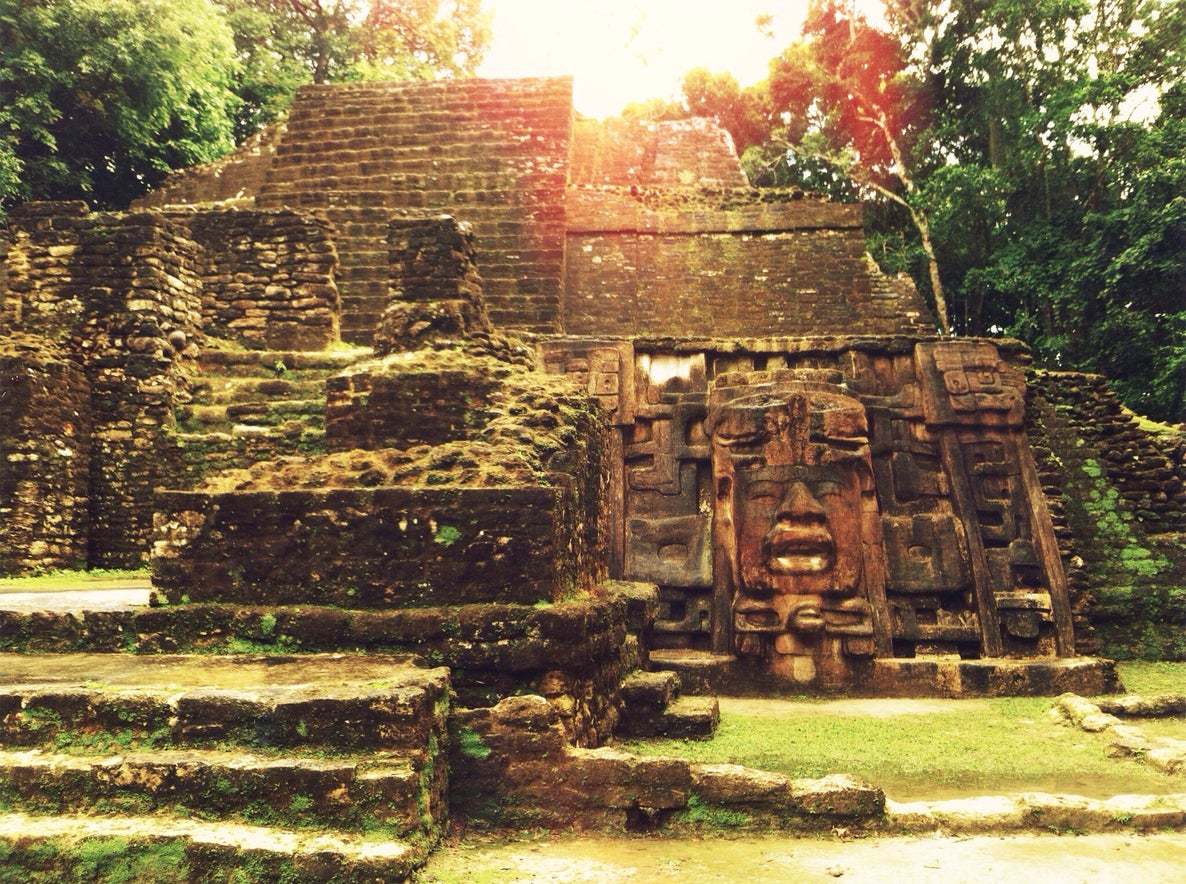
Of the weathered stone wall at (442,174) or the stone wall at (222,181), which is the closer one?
the weathered stone wall at (442,174)

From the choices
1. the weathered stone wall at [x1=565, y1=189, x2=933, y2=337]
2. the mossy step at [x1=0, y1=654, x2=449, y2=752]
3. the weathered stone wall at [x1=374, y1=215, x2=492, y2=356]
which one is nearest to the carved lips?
the weathered stone wall at [x1=374, y1=215, x2=492, y2=356]

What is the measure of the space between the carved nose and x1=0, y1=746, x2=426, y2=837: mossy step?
155 inches

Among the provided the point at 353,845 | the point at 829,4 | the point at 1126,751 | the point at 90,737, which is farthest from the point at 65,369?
the point at 829,4

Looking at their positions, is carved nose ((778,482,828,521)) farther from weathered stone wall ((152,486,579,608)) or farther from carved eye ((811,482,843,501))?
weathered stone wall ((152,486,579,608))

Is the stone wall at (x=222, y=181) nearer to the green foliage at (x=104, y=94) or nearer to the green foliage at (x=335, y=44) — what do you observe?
the green foliage at (x=104, y=94)

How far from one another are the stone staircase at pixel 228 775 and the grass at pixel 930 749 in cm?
177

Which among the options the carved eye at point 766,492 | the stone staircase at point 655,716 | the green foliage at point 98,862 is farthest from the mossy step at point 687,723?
the green foliage at point 98,862

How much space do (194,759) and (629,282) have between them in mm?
9672

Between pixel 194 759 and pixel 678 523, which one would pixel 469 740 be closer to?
pixel 194 759

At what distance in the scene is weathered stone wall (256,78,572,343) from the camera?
37.6ft

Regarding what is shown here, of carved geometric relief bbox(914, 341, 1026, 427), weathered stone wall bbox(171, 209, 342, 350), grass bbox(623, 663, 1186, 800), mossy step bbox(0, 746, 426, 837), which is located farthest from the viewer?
weathered stone wall bbox(171, 209, 342, 350)

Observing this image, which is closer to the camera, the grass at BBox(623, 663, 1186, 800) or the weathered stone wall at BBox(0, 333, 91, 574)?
the grass at BBox(623, 663, 1186, 800)

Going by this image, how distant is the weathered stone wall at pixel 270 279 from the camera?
9.20 meters

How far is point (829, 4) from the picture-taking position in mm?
21266
